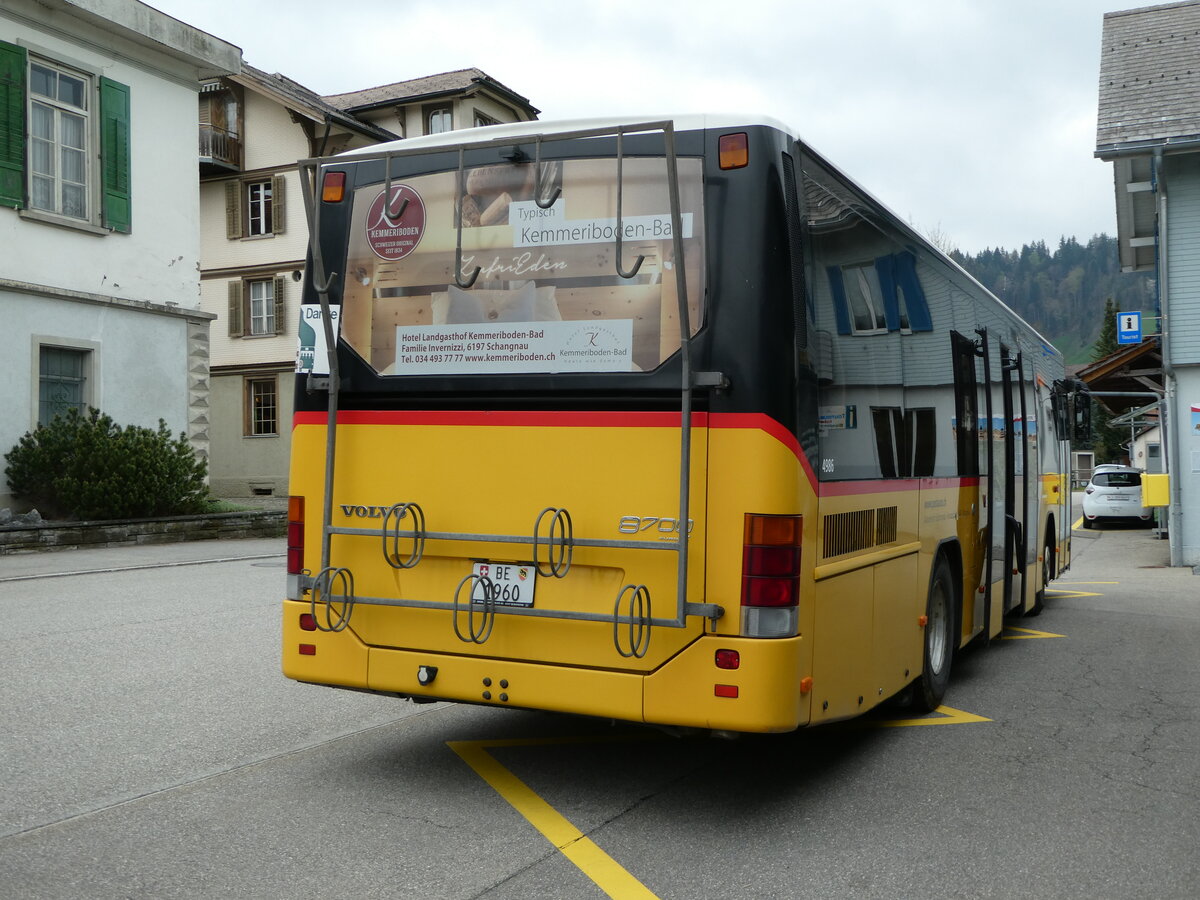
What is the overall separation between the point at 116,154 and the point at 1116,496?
25.7 meters

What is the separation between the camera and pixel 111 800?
201 inches

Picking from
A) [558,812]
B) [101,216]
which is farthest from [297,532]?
[101,216]

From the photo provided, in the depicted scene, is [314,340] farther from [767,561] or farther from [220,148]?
[220,148]

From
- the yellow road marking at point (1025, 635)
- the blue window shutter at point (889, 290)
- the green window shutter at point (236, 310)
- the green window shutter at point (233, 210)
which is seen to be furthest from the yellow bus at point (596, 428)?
the green window shutter at point (233, 210)

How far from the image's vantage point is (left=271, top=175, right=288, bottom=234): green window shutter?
3491 cm

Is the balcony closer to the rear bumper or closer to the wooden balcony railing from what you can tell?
the wooden balcony railing

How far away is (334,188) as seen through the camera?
5.47 metres

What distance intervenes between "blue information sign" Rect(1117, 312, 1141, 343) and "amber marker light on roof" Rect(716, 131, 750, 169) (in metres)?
19.3

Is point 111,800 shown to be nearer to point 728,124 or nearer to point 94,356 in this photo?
point 728,124

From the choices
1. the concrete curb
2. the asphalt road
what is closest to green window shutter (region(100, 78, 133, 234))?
the concrete curb

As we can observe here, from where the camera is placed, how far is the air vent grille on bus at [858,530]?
513cm

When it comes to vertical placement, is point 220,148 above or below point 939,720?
above

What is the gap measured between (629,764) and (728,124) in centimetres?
302

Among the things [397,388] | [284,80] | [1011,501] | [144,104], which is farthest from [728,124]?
[284,80]
